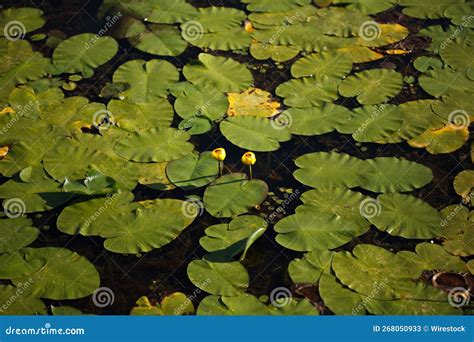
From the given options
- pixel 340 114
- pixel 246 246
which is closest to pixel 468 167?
pixel 340 114

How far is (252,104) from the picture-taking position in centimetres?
461

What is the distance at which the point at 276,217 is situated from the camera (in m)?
3.94

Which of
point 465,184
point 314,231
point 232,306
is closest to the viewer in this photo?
point 232,306

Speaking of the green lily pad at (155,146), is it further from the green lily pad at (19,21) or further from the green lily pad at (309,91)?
the green lily pad at (19,21)

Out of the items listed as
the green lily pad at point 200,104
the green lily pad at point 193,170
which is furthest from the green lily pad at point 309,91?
the green lily pad at point 193,170

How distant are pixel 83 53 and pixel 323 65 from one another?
1.60 m

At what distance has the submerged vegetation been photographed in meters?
3.63

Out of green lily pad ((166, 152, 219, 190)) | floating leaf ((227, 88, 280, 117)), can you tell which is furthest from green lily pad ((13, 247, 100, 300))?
floating leaf ((227, 88, 280, 117))

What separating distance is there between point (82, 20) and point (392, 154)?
8.13 feet

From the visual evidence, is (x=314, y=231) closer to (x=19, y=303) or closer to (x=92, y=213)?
(x=92, y=213)

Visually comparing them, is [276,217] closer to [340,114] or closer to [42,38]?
[340,114]

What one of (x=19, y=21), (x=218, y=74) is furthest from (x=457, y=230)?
(x=19, y=21)

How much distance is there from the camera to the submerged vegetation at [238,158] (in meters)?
3.63

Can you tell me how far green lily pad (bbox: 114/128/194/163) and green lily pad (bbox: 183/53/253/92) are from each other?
1.65 feet
